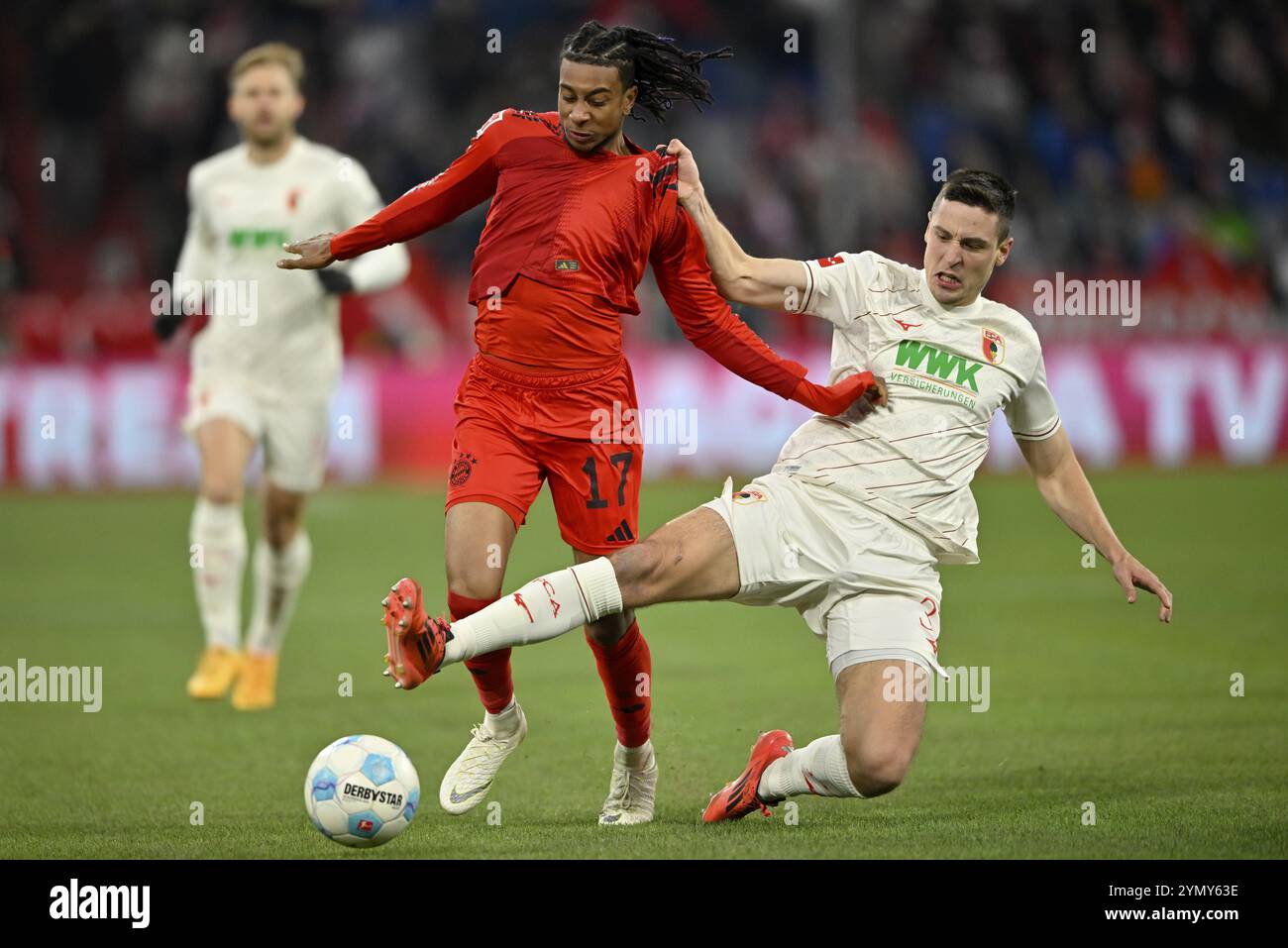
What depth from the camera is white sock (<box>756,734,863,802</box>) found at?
5062mm

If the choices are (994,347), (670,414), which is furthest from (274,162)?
(670,414)

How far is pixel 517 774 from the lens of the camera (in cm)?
611

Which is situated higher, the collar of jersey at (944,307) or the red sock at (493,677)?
the collar of jersey at (944,307)

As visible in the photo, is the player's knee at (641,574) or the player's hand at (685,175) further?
the player's hand at (685,175)

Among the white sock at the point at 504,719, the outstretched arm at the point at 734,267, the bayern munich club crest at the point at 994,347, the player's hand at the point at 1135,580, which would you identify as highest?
the outstretched arm at the point at 734,267

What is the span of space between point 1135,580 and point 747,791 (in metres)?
1.40

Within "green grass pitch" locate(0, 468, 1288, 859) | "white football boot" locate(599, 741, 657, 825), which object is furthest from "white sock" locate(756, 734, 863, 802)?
"white football boot" locate(599, 741, 657, 825)

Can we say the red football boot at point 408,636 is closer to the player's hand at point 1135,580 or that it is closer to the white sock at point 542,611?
the white sock at point 542,611

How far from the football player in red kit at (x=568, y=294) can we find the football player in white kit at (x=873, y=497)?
17 cm

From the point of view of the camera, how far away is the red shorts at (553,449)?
17.2 ft

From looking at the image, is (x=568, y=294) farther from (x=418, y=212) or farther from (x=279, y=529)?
(x=279, y=529)

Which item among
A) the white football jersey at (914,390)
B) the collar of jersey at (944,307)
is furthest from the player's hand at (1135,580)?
the collar of jersey at (944,307)
